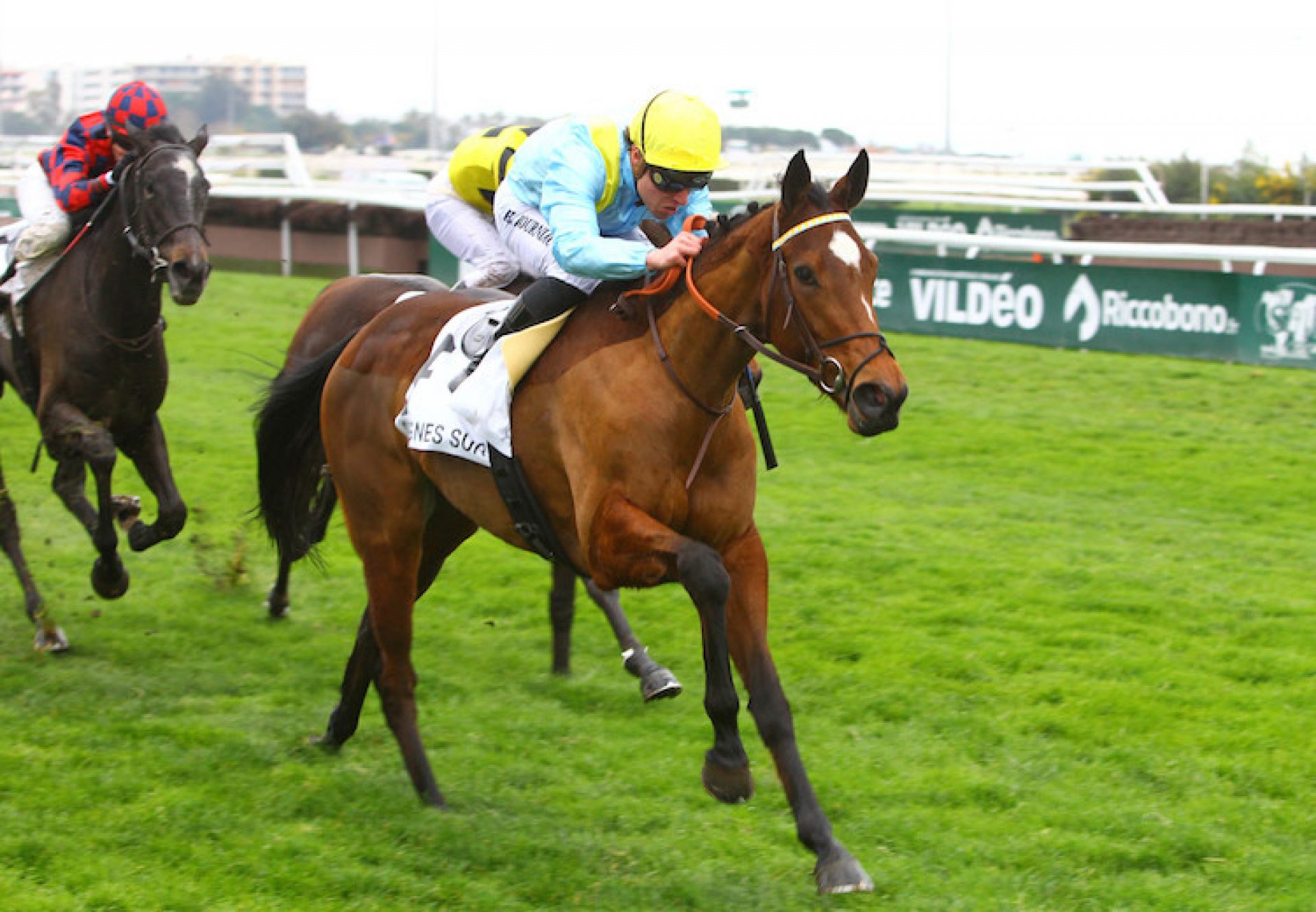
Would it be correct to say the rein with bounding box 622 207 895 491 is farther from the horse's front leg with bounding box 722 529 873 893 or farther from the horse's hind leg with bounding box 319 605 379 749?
the horse's hind leg with bounding box 319 605 379 749

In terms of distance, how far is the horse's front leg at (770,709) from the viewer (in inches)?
148

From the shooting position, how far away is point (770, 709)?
3836mm

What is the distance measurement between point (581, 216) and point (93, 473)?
3.03m

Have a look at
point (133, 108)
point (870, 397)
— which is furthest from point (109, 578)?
point (870, 397)

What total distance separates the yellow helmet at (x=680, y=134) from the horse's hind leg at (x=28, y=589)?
11.3 feet

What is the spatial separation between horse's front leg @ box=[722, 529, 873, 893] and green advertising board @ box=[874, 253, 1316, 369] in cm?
803

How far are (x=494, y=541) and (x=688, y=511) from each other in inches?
176

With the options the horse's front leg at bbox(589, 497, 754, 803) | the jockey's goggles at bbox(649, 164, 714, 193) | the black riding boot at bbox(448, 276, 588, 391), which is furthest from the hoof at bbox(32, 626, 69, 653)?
the jockey's goggles at bbox(649, 164, 714, 193)

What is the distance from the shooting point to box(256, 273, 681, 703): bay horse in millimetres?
5598

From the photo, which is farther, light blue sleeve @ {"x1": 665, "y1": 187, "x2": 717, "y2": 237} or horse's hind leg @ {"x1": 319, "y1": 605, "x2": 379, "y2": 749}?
horse's hind leg @ {"x1": 319, "y1": 605, "x2": 379, "y2": 749}

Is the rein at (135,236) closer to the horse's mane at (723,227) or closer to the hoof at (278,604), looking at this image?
the hoof at (278,604)

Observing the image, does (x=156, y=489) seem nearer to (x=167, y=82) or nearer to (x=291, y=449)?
(x=291, y=449)

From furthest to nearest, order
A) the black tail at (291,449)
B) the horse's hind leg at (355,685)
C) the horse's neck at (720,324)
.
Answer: the black tail at (291,449)
the horse's hind leg at (355,685)
the horse's neck at (720,324)

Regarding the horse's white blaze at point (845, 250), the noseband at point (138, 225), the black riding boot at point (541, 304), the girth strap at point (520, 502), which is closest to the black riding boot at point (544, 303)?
the black riding boot at point (541, 304)
